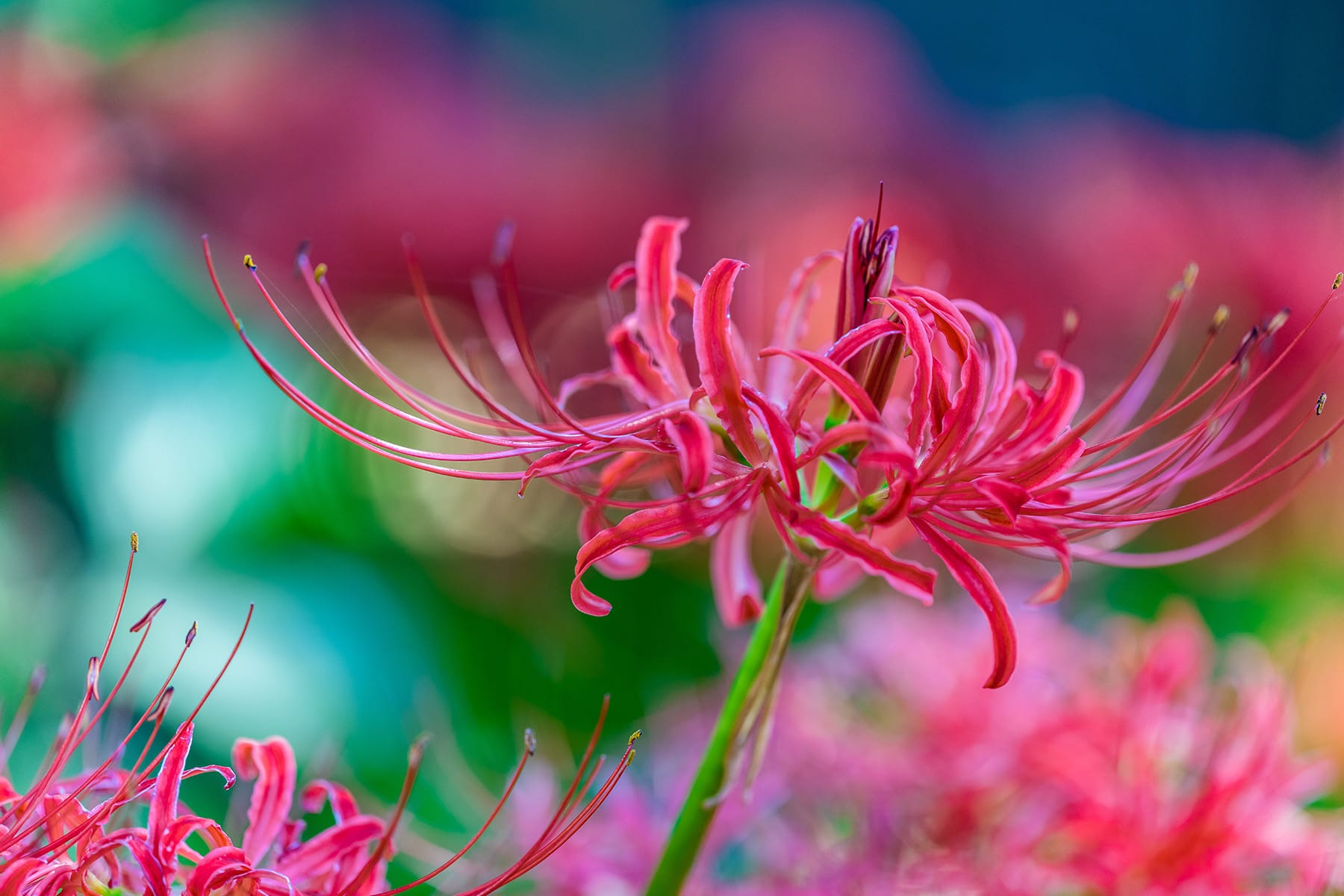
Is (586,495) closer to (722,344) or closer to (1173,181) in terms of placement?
(722,344)

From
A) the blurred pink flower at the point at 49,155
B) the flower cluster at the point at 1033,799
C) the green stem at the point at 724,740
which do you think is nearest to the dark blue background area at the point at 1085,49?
the blurred pink flower at the point at 49,155

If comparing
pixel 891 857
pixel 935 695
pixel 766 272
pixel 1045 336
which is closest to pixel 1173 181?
pixel 1045 336

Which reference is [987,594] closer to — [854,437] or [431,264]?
[854,437]

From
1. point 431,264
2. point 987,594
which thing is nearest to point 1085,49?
point 431,264

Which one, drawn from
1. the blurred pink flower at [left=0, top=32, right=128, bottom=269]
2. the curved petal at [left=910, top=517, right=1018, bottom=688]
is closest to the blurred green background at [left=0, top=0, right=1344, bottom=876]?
the blurred pink flower at [left=0, top=32, right=128, bottom=269]

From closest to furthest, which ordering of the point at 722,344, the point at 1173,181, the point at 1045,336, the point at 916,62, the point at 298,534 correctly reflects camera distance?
the point at 722,344, the point at 298,534, the point at 1045,336, the point at 1173,181, the point at 916,62

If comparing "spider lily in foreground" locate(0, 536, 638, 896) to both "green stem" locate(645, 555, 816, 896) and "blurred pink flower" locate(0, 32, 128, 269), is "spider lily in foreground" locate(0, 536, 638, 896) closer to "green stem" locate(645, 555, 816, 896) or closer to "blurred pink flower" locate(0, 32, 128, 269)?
"green stem" locate(645, 555, 816, 896)
